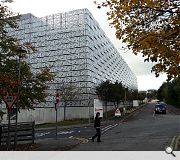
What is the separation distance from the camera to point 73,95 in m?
59.8

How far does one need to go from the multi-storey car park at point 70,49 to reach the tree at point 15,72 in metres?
41.0

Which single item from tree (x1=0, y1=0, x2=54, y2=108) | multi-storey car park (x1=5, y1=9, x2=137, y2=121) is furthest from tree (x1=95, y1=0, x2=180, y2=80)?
multi-storey car park (x1=5, y1=9, x2=137, y2=121)

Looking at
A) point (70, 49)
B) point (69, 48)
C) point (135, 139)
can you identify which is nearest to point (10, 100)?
point (135, 139)

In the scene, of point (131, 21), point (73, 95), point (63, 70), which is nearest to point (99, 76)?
point (63, 70)

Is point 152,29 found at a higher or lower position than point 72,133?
higher

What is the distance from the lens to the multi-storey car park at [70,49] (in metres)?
63.7

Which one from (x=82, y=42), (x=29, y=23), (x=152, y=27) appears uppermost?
(x=29, y=23)

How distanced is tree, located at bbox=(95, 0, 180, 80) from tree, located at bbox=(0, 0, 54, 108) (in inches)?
310

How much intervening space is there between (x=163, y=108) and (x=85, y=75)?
1385 centimetres

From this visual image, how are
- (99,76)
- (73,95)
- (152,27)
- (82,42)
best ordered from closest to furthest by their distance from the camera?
1. (152,27)
2. (73,95)
3. (82,42)
4. (99,76)

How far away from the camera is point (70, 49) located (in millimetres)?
67250

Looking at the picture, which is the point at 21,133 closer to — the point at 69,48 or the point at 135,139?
the point at 135,139

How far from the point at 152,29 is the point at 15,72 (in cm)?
1023
